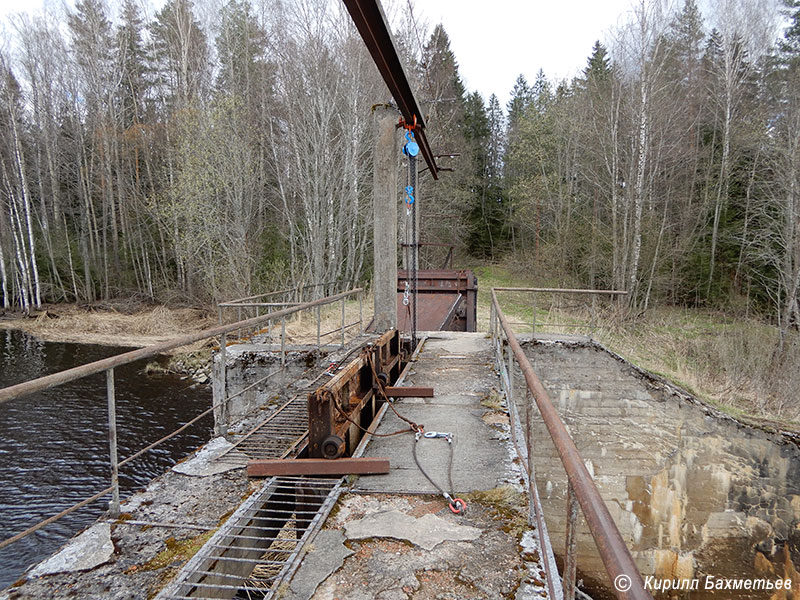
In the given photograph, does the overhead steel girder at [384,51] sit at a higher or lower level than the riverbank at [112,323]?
higher

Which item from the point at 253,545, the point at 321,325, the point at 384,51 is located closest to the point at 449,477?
the point at 253,545

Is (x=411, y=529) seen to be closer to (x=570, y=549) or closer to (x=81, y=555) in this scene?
(x=570, y=549)

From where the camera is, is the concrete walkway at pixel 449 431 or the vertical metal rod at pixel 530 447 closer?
the vertical metal rod at pixel 530 447

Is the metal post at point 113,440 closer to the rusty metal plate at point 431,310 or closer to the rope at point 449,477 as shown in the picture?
the rope at point 449,477

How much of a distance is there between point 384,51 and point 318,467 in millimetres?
4191

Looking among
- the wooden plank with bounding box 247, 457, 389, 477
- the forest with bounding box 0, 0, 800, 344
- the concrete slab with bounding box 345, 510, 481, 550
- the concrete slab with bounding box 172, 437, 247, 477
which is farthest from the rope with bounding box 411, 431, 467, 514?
the forest with bounding box 0, 0, 800, 344

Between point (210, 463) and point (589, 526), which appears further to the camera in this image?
point (210, 463)

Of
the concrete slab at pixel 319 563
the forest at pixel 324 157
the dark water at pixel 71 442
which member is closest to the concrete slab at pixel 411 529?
the concrete slab at pixel 319 563

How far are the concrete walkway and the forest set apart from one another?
11436 millimetres

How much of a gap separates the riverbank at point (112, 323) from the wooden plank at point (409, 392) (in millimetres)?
15646

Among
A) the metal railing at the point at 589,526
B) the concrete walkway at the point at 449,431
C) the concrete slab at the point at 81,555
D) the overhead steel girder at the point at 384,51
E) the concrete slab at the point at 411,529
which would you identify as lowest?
the concrete walkway at the point at 449,431

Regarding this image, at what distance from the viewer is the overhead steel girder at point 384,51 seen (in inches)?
164

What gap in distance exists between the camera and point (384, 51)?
16.6 ft

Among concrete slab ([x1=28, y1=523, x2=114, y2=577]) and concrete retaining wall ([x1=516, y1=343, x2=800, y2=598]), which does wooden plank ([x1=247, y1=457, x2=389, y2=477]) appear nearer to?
concrete slab ([x1=28, y1=523, x2=114, y2=577])
